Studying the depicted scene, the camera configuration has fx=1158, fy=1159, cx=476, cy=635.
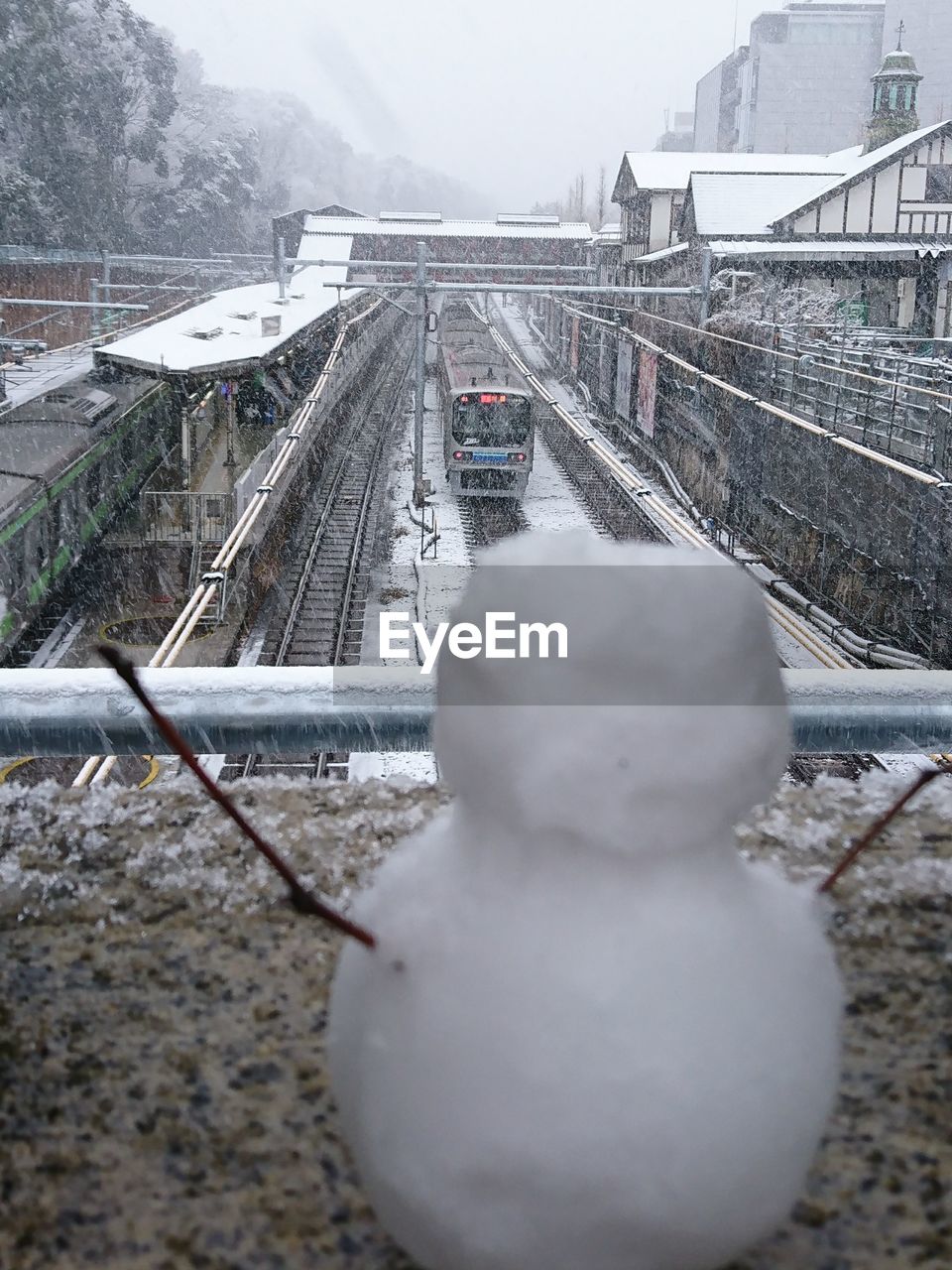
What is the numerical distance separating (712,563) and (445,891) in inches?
12.3

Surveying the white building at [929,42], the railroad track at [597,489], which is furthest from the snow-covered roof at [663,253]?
the white building at [929,42]

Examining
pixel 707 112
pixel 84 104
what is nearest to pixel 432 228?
pixel 84 104

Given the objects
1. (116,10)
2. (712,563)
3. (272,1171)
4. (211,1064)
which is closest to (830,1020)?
(712,563)

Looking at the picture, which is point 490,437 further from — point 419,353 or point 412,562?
point 412,562

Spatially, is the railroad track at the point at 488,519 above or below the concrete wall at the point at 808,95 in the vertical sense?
below

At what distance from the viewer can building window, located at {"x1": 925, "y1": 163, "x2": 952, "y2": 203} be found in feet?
56.1

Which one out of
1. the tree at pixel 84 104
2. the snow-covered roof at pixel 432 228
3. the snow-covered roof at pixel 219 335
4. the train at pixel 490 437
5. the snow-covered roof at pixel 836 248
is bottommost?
the train at pixel 490 437

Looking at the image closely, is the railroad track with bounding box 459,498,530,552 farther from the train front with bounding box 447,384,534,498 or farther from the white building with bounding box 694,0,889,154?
the white building with bounding box 694,0,889,154

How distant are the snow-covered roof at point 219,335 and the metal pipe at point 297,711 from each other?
41.1 feet

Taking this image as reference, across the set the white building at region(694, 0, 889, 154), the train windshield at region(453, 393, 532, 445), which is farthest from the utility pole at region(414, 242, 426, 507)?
the white building at region(694, 0, 889, 154)

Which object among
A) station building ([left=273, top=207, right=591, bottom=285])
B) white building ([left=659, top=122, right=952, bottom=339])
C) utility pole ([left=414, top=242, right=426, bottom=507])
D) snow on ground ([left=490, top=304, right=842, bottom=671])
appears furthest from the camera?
station building ([left=273, top=207, right=591, bottom=285])

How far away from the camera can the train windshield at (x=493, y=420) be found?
16141 millimetres

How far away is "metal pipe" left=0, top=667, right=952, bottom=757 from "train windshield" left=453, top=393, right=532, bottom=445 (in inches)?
585

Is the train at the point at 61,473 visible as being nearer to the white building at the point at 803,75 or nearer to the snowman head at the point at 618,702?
the snowman head at the point at 618,702
